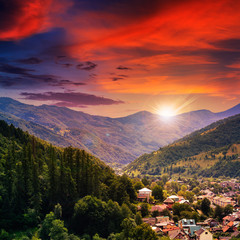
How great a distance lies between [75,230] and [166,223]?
28.0 metres

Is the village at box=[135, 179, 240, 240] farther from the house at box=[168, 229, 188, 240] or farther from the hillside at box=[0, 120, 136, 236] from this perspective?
the hillside at box=[0, 120, 136, 236]

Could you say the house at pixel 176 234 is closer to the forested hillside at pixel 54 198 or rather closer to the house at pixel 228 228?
the forested hillside at pixel 54 198

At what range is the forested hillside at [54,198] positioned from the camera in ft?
181

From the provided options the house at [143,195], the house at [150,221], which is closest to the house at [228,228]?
the house at [150,221]

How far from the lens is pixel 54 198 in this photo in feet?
213

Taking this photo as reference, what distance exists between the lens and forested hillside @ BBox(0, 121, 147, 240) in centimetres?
5506

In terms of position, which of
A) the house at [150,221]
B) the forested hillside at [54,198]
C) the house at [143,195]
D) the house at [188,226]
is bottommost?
the house at [188,226]

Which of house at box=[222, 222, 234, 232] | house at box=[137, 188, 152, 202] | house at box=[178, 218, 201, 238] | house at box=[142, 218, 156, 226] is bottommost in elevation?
house at box=[222, 222, 234, 232]

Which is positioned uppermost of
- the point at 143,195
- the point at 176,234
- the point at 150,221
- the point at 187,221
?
the point at 143,195

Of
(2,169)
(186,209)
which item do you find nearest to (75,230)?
(2,169)

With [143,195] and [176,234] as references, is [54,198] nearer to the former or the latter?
[176,234]

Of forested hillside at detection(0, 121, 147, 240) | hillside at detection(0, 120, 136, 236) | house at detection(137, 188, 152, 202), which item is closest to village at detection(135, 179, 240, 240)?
house at detection(137, 188, 152, 202)

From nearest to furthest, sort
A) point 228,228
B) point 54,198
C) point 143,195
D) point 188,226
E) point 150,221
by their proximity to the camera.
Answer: point 54,198
point 150,221
point 188,226
point 228,228
point 143,195

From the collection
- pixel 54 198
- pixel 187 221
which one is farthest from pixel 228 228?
pixel 54 198
